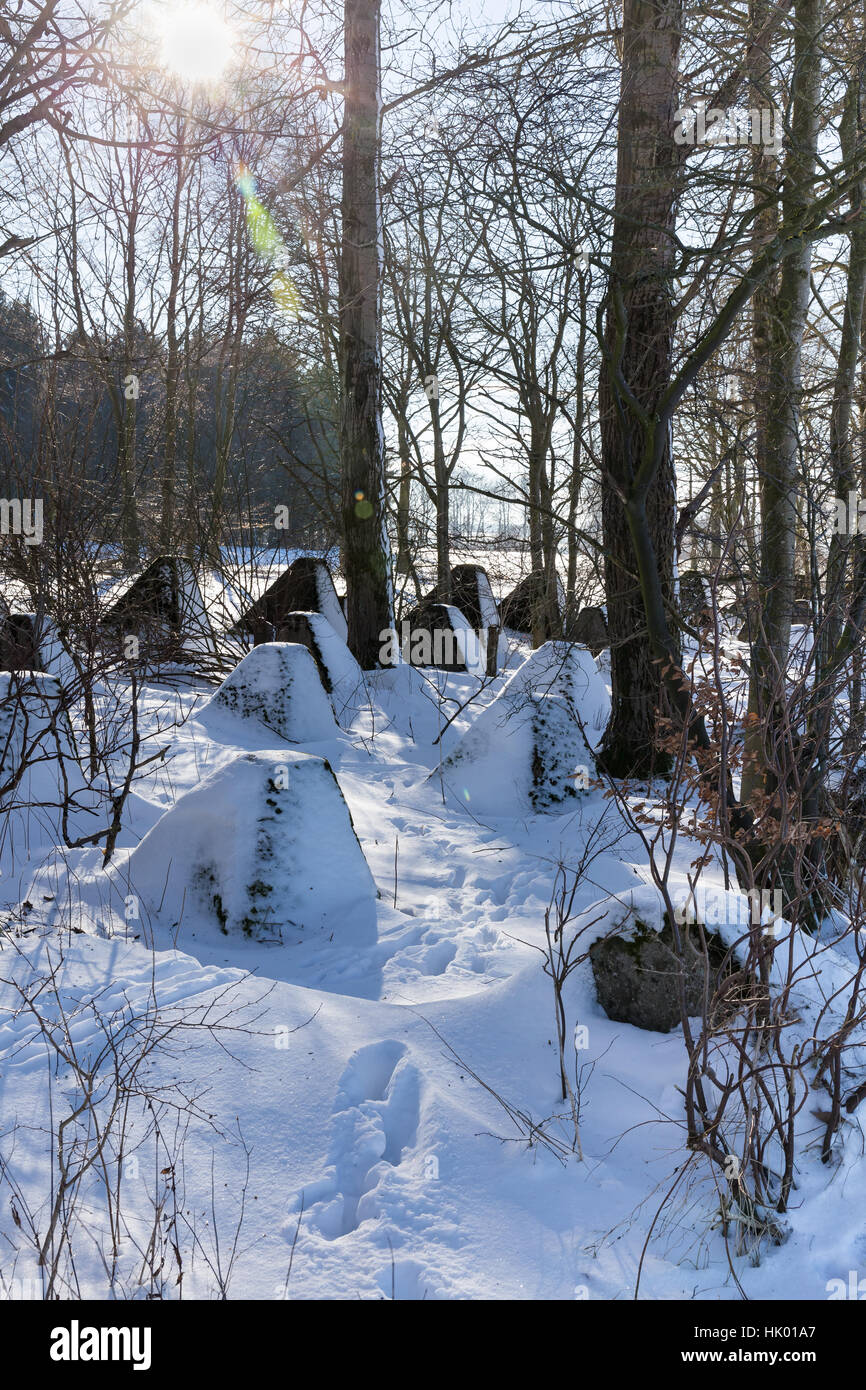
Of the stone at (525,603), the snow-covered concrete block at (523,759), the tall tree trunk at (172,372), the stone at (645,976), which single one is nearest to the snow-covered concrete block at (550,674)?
the snow-covered concrete block at (523,759)

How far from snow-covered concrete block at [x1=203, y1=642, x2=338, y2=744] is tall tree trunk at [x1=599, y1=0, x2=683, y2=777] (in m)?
2.19

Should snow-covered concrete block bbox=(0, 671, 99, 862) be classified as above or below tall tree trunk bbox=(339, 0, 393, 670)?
below

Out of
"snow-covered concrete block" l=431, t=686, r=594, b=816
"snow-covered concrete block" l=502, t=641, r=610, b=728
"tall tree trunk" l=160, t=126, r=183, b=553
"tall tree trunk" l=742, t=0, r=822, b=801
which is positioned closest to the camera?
"tall tree trunk" l=742, t=0, r=822, b=801

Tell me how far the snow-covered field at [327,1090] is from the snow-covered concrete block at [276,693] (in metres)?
1.92

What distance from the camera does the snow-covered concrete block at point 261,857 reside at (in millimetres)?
3756

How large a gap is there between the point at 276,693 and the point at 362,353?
4113 mm

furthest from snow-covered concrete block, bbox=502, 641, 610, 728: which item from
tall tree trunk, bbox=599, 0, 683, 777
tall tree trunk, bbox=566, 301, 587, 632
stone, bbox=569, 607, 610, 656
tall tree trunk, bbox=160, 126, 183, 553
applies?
tall tree trunk, bbox=160, 126, 183, 553

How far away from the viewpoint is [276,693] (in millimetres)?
6488

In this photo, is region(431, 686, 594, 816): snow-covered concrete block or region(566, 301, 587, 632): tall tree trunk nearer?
region(431, 686, 594, 816): snow-covered concrete block

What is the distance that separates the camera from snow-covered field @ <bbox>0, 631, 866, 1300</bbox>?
78.8 inches

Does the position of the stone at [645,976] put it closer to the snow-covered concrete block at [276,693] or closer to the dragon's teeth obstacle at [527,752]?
the dragon's teeth obstacle at [527,752]

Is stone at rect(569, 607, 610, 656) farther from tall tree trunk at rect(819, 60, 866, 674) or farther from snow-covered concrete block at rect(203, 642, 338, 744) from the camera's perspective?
snow-covered concrete block at rect(203, 642, 338, 744)

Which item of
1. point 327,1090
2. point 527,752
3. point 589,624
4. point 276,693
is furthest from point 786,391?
point 589,624
